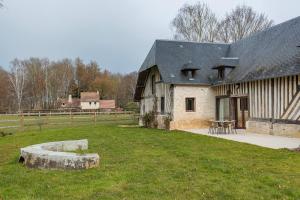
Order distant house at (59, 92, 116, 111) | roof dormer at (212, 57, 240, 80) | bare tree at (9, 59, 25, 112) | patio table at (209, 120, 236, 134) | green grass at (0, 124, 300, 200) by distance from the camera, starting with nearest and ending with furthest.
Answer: green grass at (0, 124, 300, 200)
patio table at (209, 120, 236, 134)
roof dormer at (212, 57, 240, 80)
bare tree at (9, 59, 25, 112)
distant house at (59, 92, 116, 111)

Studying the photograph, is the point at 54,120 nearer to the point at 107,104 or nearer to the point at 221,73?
the point at 221,73

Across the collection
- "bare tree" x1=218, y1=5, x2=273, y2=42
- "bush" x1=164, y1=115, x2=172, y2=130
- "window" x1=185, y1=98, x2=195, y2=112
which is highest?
"bare tree" x1=218, y1=5, x2=273, y2=42

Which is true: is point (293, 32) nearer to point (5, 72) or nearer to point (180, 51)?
point (180, 51)

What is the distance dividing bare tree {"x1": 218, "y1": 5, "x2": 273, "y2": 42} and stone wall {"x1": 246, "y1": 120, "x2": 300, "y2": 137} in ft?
52.6

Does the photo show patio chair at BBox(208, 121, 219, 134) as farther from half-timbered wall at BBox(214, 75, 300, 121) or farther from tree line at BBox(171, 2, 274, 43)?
tree line at BBox(171, 2, 274, 43)

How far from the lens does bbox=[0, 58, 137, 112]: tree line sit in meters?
50.3

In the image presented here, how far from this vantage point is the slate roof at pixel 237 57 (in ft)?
45.4

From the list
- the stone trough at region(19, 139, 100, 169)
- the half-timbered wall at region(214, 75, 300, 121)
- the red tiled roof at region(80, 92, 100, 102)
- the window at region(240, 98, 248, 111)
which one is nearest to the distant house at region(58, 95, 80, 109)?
the red tiled roof at region(80, 92, 100, 102)

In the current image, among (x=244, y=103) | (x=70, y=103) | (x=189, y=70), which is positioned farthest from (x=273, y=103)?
(x=70, y=103)

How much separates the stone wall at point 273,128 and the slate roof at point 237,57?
6.16ft

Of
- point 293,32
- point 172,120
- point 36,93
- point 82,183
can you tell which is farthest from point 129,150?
point 36,93

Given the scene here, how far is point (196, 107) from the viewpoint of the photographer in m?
18.0

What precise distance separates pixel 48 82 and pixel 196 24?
29919mm

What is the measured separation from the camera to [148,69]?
67.9ft
